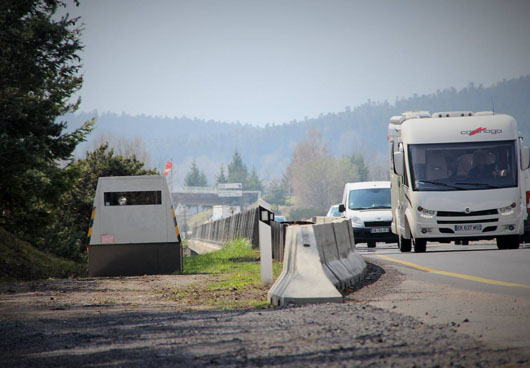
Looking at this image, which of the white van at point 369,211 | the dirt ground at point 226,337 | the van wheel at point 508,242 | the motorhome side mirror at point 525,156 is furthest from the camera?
the white van at point 369,211

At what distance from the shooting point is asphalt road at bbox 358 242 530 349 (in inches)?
259

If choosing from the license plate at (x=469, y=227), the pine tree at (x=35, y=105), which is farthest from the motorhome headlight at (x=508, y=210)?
the pine tree at (x=35, y=105)

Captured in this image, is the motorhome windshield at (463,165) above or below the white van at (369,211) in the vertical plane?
above

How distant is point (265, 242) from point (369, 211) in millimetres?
12989

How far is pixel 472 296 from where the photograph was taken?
9.11 meters

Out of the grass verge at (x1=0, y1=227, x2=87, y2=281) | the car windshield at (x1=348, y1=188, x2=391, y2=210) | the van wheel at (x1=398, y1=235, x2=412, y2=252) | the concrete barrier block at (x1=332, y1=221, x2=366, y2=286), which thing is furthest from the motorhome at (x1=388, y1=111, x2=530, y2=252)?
the grass verge at (x1=0, y1=227, x2=87, y2=281)

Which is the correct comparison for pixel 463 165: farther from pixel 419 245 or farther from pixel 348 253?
pixel 348 253

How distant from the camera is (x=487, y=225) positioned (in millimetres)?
17719

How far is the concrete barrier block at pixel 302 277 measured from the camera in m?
8.77

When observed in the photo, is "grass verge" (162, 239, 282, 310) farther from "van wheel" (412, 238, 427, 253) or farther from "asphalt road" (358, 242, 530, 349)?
"van wheel" (412, 238, 427, 253)

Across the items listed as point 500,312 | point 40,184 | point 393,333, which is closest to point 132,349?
point 393,333

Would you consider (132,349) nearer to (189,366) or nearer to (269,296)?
(189,366)

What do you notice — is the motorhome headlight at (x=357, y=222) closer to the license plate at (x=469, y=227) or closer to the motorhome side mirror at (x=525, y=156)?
the license plate at (x=469, y=227)

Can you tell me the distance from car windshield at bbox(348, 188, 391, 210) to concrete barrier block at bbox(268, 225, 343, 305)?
14.6 metres
